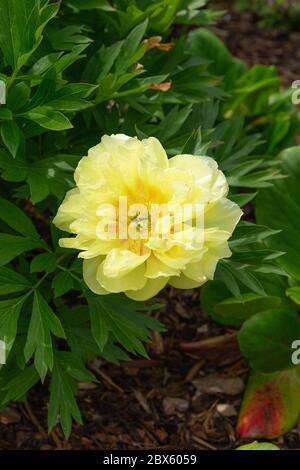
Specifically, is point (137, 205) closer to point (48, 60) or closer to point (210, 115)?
point (48, 60)

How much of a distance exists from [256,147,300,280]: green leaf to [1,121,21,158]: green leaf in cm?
85

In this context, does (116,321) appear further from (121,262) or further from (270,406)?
(270,406)

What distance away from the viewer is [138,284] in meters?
1.42

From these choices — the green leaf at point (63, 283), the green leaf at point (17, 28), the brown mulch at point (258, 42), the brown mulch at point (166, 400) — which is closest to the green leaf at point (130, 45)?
the green leaf at point (17, 28)

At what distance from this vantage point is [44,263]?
63.6 inches

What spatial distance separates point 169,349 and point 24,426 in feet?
1.52

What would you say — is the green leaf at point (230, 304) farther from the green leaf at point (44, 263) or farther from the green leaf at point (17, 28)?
the green leaf at point (17, 28)

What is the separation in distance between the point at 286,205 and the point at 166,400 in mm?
624

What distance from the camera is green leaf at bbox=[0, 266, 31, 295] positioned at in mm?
1641

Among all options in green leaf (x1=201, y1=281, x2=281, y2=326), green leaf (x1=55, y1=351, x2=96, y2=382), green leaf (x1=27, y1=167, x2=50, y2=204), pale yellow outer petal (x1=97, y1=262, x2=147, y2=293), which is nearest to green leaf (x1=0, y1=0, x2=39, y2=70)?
green leaf (x1=27, y1=167, x2=50, y2=204)

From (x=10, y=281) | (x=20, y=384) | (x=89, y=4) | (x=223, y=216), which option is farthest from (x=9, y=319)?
(x=89, y=4)

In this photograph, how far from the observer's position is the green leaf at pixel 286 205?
214 cm

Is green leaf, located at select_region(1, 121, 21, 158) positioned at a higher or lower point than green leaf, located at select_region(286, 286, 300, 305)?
higher

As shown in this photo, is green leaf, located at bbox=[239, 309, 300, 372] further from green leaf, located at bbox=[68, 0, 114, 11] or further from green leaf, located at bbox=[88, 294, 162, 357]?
green leaf, located at bbox=[68, 0, 114, 11]
